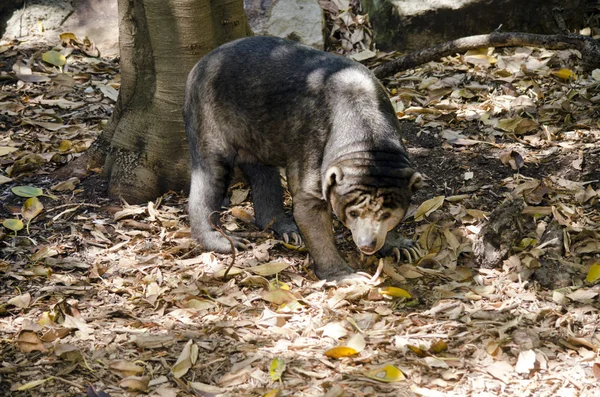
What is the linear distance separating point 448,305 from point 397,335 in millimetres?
553

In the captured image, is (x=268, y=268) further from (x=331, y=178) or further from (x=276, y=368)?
(x=276, y=368)

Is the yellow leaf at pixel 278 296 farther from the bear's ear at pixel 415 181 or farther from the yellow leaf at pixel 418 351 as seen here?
→ the bear's ear at pixel 415 181

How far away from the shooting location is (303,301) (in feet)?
18.1

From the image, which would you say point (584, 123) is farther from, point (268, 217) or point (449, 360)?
point (449, 360)

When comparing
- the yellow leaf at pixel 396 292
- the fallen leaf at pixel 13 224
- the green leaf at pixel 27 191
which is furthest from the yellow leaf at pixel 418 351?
the green leaf at pixel 27 191

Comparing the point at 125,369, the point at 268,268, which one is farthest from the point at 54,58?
the point at 125,369

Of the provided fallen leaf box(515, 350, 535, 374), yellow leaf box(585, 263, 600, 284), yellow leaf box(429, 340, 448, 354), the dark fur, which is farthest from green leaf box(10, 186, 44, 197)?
yellow leaf box(585, 263, 600, 284)

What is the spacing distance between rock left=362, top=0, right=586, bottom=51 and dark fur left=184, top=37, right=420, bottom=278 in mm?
3449

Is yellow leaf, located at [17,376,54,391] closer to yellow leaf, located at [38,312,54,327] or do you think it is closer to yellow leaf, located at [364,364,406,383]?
yellow leaf, located at [38,312,54,327]

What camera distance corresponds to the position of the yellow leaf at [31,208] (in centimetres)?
653

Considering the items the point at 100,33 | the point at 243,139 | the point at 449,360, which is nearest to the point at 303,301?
the point at 449,360

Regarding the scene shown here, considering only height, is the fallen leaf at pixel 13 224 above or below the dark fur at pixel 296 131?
below

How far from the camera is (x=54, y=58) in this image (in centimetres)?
941

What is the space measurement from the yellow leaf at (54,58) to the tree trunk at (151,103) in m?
2.58
